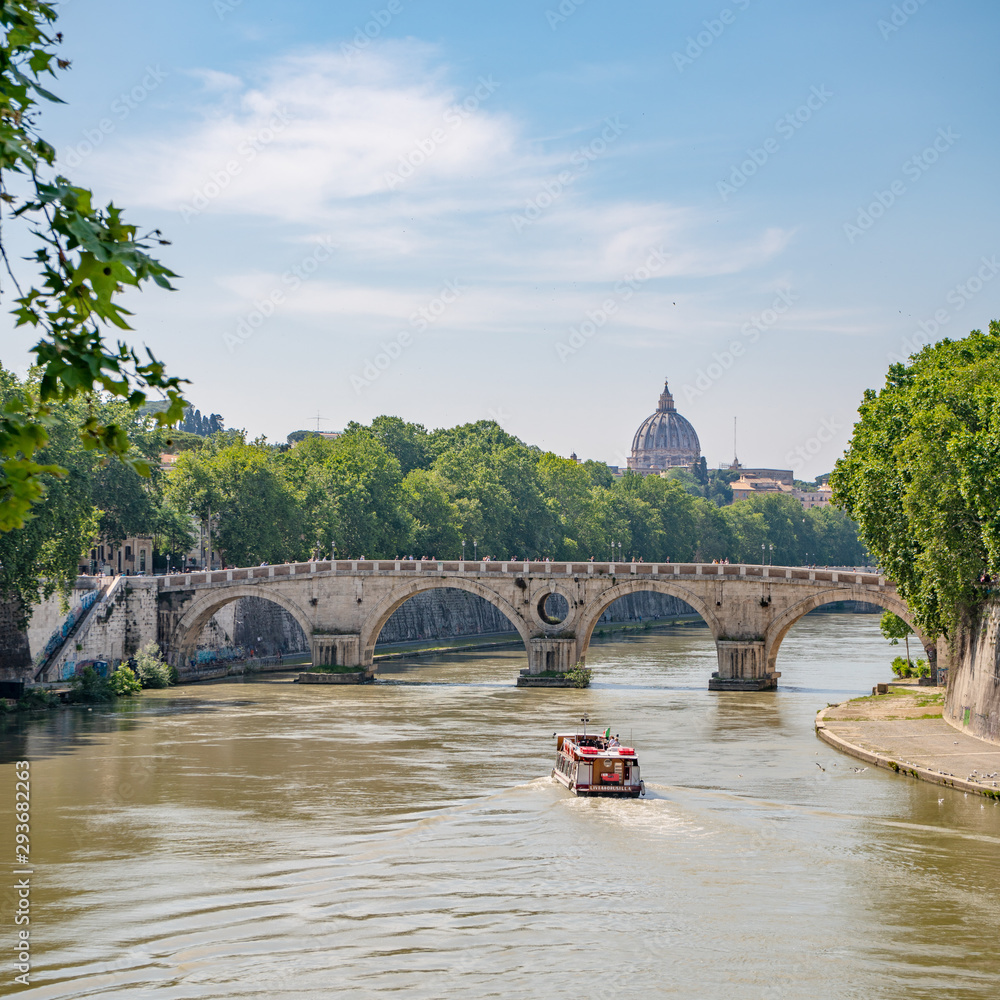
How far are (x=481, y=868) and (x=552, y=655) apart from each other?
34.2 m

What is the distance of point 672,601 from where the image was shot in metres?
116

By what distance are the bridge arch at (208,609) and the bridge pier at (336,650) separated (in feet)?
2.46

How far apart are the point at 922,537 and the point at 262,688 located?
28.8 m

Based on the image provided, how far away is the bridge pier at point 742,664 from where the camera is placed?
5500 centimetres

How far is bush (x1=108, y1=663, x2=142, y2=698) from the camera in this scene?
5025cm

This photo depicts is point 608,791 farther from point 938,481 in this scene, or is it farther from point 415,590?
point 415,590

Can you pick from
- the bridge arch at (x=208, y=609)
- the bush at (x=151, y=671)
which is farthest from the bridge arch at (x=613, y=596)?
the bush at (x=151, y=671)

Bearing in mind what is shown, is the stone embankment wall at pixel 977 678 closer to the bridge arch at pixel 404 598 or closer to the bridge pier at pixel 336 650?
the bridge arch at pixel 404 598

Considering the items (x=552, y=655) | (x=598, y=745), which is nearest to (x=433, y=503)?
(x=552, y=655)

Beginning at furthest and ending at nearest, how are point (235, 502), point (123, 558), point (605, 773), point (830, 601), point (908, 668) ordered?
point (123, 558) → point (235, 502) → point (908, 668) → point (830, 601) → point (605, 773)

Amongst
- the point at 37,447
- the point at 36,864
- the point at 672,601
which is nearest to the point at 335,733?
the point at 36,864

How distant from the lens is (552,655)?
5775 centimetres

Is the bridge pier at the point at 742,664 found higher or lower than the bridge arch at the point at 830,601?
lower

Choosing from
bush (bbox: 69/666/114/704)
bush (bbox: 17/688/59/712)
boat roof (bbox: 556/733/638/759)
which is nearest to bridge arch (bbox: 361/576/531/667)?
bush (bbox: 69/666/114/704)
